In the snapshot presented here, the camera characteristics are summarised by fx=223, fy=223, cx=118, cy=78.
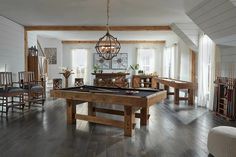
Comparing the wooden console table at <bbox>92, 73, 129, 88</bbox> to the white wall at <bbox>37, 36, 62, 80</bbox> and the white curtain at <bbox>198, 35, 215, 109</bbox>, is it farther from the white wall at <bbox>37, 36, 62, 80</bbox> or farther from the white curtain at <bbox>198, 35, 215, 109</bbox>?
the white curtain at <bbox>198, 35, 215, 109</bbox>

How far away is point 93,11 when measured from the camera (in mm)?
6090

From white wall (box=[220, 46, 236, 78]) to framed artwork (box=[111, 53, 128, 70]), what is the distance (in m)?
7.20

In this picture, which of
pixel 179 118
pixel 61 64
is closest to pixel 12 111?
pixel 179 118

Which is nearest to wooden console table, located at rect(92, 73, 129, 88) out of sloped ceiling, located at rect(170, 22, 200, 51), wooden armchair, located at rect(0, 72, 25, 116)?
sloped ceiling, located at rect(170, 22, 200, 51)

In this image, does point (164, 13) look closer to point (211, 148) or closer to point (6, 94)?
point (211, 148)

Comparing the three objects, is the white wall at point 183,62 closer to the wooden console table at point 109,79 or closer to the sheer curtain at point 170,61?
the sheer curtain at point 170,61

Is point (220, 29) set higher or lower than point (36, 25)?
lower

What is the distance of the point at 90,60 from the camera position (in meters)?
13.2

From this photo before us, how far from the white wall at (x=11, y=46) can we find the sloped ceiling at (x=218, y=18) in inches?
215

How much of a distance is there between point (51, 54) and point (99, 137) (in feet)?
30.8

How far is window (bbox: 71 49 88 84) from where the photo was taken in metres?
13.2

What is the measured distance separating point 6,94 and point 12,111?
63 centimetres

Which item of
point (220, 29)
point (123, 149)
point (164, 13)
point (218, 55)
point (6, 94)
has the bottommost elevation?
point (123, 149)

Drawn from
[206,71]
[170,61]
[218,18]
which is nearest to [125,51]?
[170,61]
